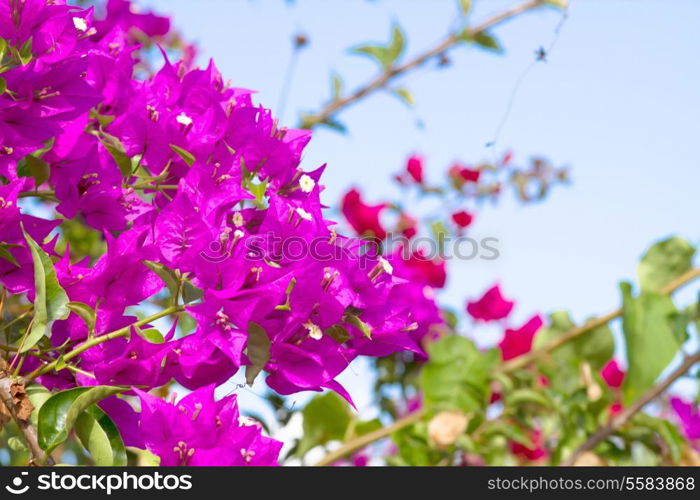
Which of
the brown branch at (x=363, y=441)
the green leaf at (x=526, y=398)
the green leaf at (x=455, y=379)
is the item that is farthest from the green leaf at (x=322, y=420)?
the green leaf at (x=526, y=398)

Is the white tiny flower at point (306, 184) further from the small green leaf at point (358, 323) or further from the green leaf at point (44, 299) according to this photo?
the green leaf at point (44, 299)

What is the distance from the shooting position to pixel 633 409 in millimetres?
1562

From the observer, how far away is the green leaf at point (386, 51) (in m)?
1.73

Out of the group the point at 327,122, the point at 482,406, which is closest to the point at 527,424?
the point at 482,406

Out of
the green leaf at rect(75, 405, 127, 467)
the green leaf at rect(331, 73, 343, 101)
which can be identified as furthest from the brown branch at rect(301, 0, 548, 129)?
the green leaf at rect(75, 405, 127, 467)

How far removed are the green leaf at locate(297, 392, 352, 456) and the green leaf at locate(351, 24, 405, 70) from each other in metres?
0.69

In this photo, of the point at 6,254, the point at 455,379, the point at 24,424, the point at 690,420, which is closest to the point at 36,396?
the point at 24,424

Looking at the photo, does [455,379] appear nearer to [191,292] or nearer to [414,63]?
[414,63]

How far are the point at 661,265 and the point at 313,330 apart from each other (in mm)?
1225

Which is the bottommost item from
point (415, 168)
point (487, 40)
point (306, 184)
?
point (306, 184)

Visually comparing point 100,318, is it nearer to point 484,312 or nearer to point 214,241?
point 214,241

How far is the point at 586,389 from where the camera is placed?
65.0 inches

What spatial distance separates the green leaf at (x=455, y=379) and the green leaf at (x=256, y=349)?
3.36 ft
